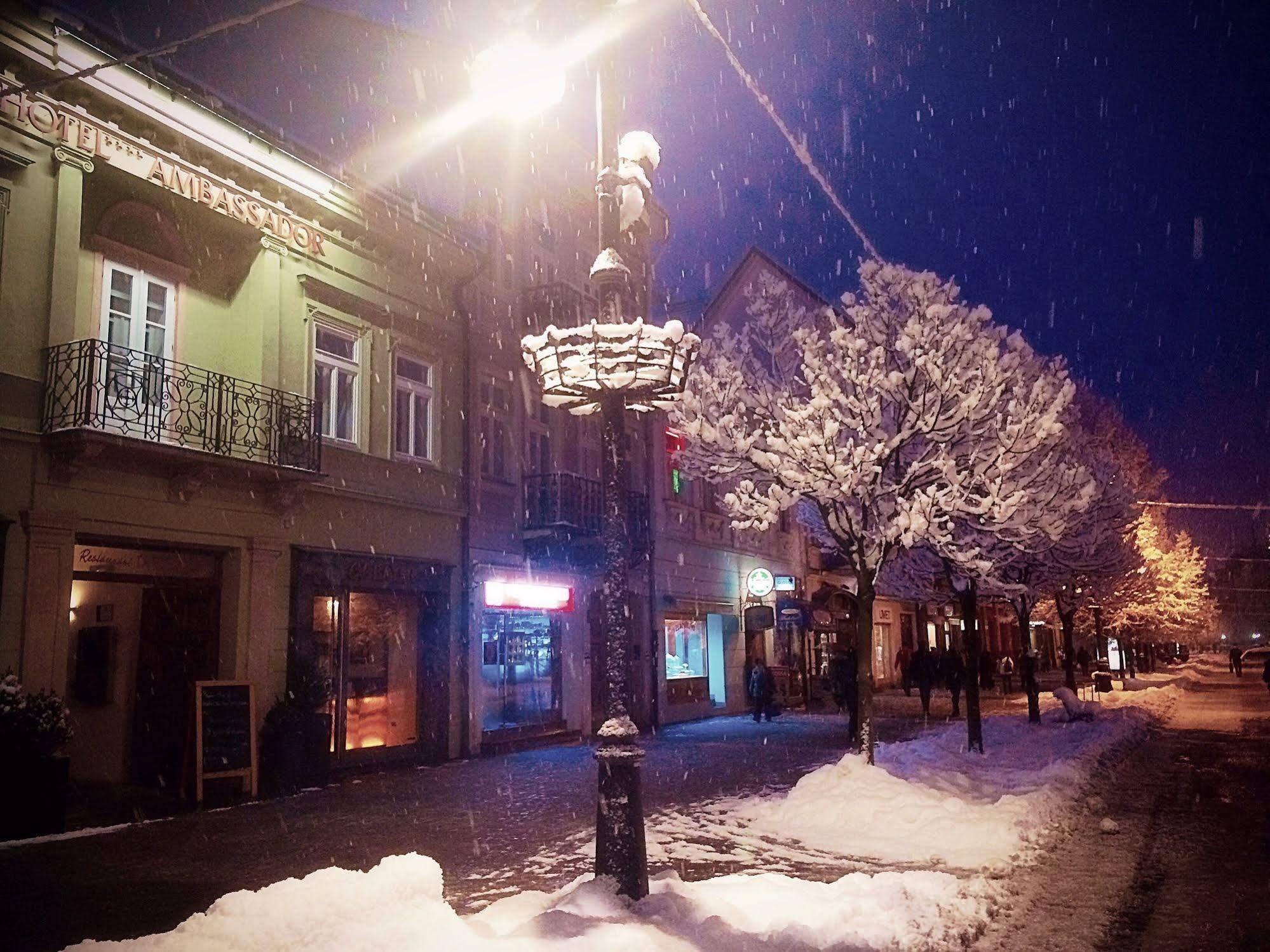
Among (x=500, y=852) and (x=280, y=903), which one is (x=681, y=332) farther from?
(x=500, y=852)

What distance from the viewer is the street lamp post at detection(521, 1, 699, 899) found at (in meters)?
6.08

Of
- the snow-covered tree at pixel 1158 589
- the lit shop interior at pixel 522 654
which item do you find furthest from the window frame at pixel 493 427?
the snow-covered tree at pixel 1158 589

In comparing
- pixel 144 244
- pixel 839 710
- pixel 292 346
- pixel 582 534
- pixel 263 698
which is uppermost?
pixel 144 244

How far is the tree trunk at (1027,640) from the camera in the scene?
20.9m

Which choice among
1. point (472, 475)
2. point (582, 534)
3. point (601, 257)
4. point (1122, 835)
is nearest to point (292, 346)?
point (472, 475)

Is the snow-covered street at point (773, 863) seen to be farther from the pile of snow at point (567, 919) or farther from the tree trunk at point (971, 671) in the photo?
the tree trunk at point (971, 671)

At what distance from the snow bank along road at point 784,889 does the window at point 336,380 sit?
27.6ft

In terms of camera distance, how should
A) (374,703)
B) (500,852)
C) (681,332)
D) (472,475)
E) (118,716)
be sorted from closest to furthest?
(681,332)
(500,852)
(118,716)
(374,703)
(472,475)

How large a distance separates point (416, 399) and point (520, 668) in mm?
5768

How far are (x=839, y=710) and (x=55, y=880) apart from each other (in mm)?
24291

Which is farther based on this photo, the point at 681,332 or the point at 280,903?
the point at 681,332

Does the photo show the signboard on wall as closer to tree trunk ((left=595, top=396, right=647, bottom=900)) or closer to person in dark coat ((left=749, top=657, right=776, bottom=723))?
tree trunk ((left=595, top=396, right=647, bottom=900))

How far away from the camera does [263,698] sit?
13680 millimetres

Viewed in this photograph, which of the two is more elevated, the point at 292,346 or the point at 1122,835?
the point at 292,346
